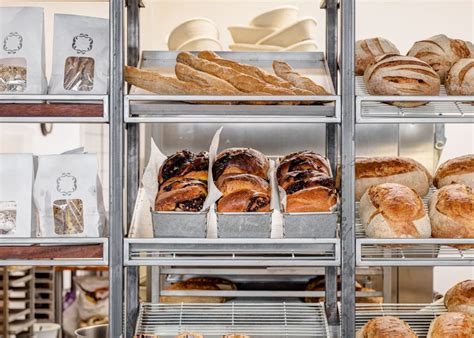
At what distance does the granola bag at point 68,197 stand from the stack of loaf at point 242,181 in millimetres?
327

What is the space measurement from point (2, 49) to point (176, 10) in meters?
3.32

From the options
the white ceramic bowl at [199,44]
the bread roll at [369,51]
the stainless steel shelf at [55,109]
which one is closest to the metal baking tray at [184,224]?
the stainless steel shelf at [55,109]

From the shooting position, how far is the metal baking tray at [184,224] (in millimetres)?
1862

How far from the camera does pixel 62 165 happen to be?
191cm

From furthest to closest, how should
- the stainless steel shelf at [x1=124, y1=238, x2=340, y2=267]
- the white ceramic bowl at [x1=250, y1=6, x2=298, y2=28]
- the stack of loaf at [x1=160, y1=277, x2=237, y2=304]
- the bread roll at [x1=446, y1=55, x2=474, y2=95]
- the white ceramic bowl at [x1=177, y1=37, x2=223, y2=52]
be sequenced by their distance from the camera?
the white ceramic bowl at [x1=250, y1=6, x2=298, y2=28] < the white ceramic bowl at [x1=177, y1=37, x2=223, y2=52] < the stack of loaf at [x1=160, y1=277, x2=237, y2=304] < the bread roll at [x1=446, y1=55, x2=474, y2=95] < the stainless steel shelf at [x1=124, y1=238, x2=340, y2=267]

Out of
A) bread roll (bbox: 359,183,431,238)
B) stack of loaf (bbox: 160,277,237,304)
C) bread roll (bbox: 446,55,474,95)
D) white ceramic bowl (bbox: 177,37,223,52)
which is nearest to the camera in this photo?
bread roll (bbox: 359,183,431,238)

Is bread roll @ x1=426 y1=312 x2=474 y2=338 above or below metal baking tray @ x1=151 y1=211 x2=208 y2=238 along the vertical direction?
below

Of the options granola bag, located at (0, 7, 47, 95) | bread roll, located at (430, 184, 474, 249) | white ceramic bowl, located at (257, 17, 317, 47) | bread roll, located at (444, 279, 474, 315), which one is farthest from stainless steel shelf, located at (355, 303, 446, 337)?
white ceramic bowl, located at (257, 17, 317, 47)

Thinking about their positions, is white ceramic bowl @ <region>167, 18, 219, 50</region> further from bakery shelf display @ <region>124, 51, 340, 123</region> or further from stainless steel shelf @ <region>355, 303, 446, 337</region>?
stainless steel shelf @ <region>355, 303, 446, 337</region>

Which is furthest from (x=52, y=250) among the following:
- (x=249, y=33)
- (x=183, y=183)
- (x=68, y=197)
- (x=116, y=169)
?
(x=249, y=33)

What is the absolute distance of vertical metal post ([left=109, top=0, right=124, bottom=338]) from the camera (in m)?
1.86

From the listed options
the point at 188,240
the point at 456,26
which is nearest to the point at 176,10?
the point at 456,26

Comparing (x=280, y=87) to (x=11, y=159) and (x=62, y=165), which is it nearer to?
(x=62, y=165)

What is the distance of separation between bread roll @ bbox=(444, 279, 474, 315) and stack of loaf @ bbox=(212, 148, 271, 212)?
678 mm
